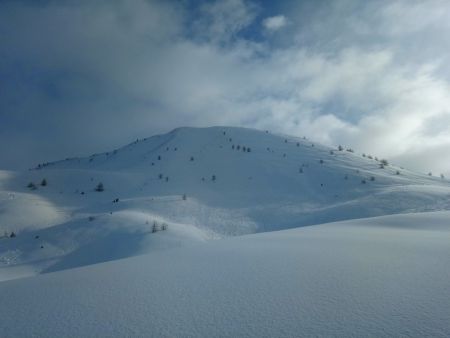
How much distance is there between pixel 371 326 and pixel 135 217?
9.59 metres

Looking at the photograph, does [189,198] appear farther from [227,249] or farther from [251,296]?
[251,296]

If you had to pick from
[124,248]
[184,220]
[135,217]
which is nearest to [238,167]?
[184,220]

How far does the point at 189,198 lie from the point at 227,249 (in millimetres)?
9041

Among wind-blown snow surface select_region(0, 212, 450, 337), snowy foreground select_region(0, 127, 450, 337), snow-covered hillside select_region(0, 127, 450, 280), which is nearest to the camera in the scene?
wind-blown snow surface select_region(0, 212, 450, 337)

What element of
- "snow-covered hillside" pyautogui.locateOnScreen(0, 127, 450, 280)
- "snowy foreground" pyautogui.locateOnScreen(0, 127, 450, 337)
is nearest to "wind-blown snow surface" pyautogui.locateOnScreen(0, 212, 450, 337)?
"snowy foreground" pyautogui.locateOnScreen(0, 127, 450, 337)

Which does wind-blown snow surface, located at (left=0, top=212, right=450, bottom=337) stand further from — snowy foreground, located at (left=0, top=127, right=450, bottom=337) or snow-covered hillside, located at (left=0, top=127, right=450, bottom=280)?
snow-covered hillside, located at (left=0, top=127, right=450, bottom=280)

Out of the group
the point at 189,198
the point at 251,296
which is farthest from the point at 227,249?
the point at 189,198

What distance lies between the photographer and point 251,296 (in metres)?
2.88

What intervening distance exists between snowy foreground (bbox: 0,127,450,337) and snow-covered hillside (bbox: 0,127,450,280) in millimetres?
73

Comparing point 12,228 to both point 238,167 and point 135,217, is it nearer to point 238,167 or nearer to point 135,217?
point 135,217

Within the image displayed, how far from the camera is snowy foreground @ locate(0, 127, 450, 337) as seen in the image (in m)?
2.40

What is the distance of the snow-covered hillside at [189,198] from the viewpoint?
9.08 metres

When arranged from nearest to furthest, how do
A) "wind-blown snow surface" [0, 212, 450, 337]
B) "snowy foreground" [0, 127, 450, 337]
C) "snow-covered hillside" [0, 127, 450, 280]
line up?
"wind-blown snow surface" [0, 212, 450, 337] < "snowy foreground" [0, 127, 450, 337] < "snow-covered hillside" [0, 127, 450, 280]

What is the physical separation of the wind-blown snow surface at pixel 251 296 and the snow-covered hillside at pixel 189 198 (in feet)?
13.7
